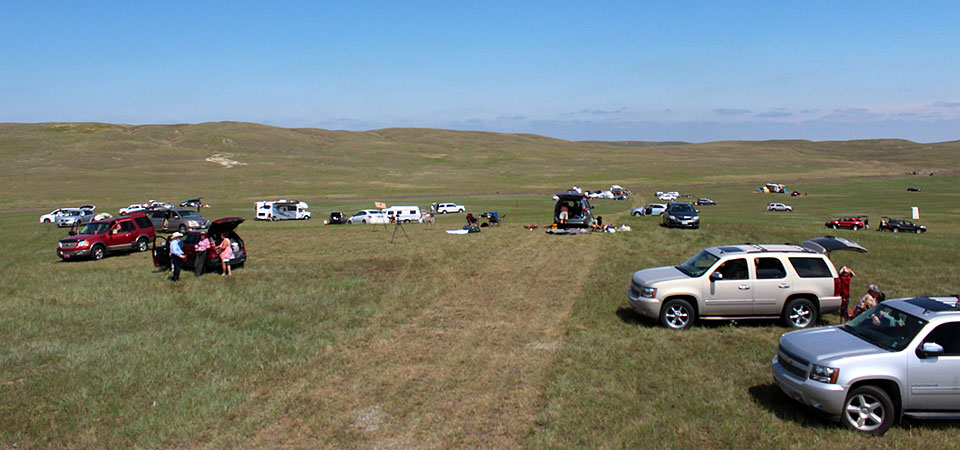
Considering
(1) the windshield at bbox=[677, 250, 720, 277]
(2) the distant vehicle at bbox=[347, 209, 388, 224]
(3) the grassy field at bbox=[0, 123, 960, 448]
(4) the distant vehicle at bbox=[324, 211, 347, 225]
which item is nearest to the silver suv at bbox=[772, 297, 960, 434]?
(3) the grassy field at bbox=[0, 123, 960, 448]

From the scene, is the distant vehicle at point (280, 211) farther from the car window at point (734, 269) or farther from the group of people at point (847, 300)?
the group of people at point (847, 300)

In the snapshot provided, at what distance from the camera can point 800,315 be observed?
43.1 ft

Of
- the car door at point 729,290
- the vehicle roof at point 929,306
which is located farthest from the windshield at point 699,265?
the vehicle roof at point 929,306

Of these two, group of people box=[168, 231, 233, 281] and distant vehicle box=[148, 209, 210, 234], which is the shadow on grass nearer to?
Result: group of people box=[168, 231, 233, 281]

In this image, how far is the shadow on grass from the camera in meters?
8.15

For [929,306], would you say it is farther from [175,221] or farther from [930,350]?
[175,221]

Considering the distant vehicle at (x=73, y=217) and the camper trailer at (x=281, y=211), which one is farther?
the camper trailer at (x=281, y=211)

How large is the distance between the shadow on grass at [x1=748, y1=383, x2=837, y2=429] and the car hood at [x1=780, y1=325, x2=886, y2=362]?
0.81 metres

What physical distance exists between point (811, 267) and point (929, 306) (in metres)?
5.09

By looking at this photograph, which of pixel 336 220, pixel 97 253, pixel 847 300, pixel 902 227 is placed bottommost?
pixel 336 220

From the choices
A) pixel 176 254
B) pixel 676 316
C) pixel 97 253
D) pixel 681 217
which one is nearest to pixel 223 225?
pixel 176 254

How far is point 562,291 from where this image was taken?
17.3 metres

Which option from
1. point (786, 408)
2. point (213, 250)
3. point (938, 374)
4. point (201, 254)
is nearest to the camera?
point (938, 374)

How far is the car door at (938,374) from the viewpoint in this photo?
7.62 m
